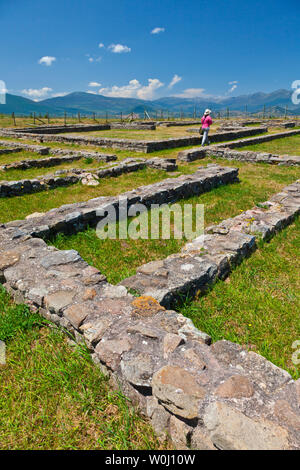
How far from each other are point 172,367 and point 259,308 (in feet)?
6.68

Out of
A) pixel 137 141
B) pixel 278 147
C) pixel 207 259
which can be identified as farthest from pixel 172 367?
pixel 278 147

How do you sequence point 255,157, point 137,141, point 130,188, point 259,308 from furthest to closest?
point 137,141 < point 255,157 < point 130,188 < point 259,308

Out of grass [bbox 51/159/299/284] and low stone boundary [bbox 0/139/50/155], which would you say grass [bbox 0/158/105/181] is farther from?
grass [bbox 51/159/299/284]

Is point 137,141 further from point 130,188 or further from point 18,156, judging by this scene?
point 130,188

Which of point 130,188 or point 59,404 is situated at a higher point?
point 130,188

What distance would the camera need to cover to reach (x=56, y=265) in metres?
3.91

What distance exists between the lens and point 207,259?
14.9 ft

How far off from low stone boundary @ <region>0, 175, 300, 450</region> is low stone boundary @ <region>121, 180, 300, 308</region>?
0.60m

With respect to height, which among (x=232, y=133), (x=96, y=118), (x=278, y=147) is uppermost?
(x=96, y=118)

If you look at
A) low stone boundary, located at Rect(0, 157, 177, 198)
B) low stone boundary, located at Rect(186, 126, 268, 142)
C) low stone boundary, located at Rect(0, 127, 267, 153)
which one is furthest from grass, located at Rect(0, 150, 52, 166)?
low stone boundary, located at Rect(186, 126, 268, 142)

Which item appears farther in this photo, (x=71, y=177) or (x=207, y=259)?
(x=71, y=177)

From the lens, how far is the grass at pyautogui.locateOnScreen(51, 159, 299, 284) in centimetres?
505

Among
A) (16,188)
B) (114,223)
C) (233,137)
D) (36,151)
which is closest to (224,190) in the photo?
(114,223)

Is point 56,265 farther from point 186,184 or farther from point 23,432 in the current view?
point 186,184
